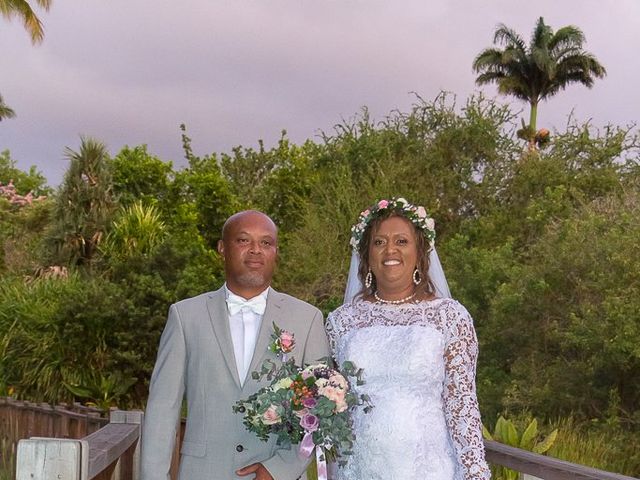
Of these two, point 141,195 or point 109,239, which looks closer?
point 109,239

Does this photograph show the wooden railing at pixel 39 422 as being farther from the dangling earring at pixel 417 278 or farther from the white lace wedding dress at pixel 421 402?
the dangling earring at pixel 417 278

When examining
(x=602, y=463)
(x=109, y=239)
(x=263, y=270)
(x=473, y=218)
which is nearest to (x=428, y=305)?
(x=263, y=270)

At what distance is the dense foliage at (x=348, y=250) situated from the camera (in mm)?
13391

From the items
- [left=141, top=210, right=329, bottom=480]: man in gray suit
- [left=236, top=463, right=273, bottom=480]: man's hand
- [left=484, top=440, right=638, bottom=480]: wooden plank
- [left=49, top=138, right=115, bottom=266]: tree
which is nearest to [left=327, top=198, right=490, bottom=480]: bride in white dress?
[left=484, top=440, right=638, bottom=480]: wooden plank

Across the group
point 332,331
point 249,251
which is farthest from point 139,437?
point 249,251

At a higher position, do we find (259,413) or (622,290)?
(622,290)

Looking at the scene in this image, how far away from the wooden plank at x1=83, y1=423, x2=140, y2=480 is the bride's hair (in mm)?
1480

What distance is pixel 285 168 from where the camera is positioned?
28.4 m

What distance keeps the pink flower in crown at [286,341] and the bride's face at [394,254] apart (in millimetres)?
1008

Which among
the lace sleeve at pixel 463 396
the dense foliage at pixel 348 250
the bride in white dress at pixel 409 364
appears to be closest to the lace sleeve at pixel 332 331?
the bride in white dress at pixel 409 364

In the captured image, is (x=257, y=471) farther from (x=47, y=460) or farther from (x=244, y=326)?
(x=47, y=460)

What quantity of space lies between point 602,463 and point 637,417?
6.15 ft

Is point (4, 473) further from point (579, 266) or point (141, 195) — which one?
point (141, 195)

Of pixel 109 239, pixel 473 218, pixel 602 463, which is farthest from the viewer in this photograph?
pixel 473 218
